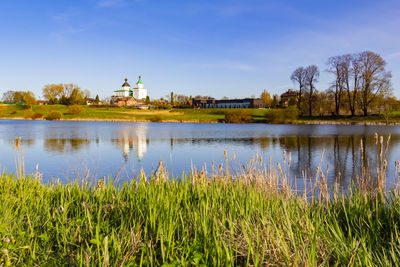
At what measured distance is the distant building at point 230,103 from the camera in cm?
13912

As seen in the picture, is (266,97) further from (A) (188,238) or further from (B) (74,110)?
(A) (188,238)

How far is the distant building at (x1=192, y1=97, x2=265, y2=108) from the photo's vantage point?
139 meters

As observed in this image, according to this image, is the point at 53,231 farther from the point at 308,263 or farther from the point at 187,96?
the point at 187,96

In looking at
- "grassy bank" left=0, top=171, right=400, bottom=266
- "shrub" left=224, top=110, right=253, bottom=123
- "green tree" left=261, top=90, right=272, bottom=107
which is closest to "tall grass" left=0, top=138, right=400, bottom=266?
"grassy bank" left=0, top=171, right=400, bottom=266

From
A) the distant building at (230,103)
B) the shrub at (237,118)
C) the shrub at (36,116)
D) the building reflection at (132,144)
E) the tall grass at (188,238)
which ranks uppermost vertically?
the distant building at (230,103)

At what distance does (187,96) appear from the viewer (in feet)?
629

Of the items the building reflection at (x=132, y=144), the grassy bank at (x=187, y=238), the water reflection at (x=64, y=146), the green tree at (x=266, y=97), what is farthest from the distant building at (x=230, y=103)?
the grassy bank at (x=187, y=238)

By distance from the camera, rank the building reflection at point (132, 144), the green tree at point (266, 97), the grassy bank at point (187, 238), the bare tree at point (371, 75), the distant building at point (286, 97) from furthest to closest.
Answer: the green tree at point (266, 97), the distant building at point (286, 97), the bare tree at point (371, 75), the building reflection at point (132, 144), the grassy bank at point (187, 238)

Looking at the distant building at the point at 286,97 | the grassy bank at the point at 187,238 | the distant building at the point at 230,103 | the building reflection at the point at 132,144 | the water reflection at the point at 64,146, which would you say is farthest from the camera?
the distant building at the point at 230,103

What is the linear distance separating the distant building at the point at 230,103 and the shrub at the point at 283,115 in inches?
2836

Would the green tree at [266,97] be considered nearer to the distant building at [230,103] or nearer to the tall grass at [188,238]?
the distant building at [230,103]

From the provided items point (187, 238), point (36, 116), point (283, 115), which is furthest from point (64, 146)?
point (36, 116)

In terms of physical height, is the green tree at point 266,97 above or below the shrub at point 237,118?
above

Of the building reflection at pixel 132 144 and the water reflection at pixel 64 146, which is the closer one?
the building reflection at pixel 132 144
